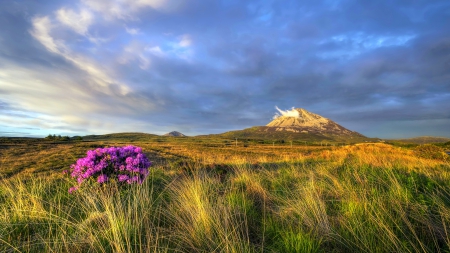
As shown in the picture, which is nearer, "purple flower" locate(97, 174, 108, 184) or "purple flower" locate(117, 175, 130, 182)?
"purple flower" locate(97, 174, 108, 184)

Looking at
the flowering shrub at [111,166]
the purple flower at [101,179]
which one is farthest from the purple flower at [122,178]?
the purple flower at [101,179]

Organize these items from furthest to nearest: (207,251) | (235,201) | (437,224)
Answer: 1. (235,201)
2. (437,224)
3. (207,251)

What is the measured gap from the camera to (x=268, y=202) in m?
5.39

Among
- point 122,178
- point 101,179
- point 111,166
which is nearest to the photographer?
point 101,179

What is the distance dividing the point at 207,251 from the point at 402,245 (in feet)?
7.93

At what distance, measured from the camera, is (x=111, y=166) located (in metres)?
6.14

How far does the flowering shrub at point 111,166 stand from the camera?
5841 millimetres

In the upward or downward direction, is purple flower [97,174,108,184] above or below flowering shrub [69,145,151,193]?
below

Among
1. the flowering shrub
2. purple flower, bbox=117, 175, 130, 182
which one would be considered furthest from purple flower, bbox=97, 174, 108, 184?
purple flower, bbox=117, 175, 130, 182

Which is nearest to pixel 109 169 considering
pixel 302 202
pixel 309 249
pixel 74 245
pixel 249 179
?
pixel 74 245

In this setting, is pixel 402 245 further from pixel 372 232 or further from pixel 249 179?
pixel 249 179

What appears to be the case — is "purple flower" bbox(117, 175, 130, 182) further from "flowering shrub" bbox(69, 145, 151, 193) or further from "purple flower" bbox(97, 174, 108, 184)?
"purple flower" bbox(97, 174, 108, 184)

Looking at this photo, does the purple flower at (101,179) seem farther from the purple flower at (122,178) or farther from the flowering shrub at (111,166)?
the purple flower at (122,178)

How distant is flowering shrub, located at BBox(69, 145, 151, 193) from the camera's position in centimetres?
584
